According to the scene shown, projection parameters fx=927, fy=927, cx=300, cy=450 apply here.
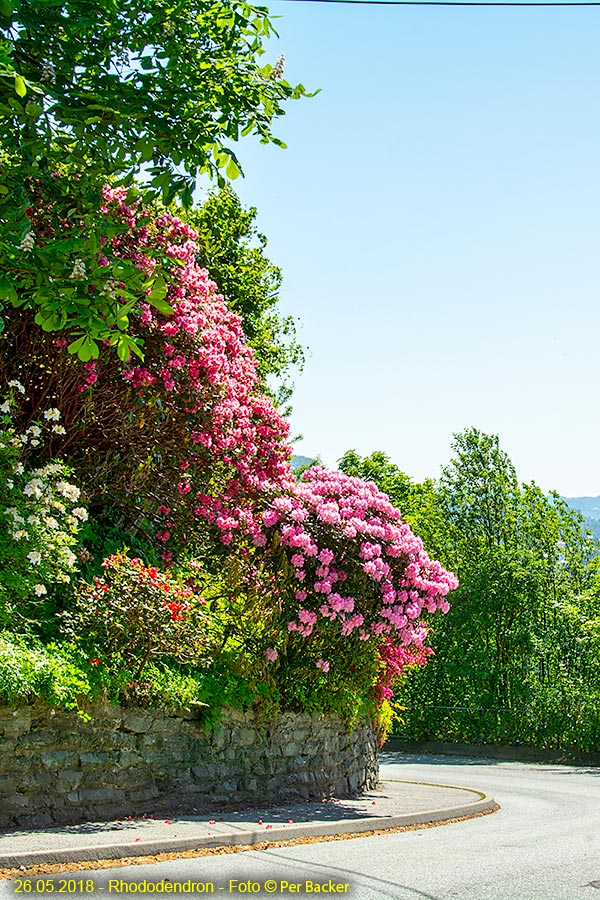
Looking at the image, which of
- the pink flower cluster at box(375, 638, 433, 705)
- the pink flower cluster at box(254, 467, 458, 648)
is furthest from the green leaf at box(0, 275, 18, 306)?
the pink flower cluster at box(375, 638, 433, 705)

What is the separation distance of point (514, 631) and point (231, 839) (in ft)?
59.0

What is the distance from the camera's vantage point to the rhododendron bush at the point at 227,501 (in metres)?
12.0

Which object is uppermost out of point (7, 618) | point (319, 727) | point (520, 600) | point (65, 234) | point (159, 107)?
point (159, 107)

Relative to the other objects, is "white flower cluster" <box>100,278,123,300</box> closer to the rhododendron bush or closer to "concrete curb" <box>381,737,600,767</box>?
the rhododendron bush

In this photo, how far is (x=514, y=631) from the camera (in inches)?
1009

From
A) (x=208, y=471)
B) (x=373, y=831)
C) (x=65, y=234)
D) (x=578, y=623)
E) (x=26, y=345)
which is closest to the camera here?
(x=65, y=234)

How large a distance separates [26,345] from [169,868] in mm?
6911

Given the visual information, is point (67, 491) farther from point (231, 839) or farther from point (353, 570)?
point (353, 570)

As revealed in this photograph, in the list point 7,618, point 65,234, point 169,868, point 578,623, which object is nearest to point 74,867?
point 169,868

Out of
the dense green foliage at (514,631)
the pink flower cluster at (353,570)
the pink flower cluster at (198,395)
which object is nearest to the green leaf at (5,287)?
the pink flower cluster at (198,395)

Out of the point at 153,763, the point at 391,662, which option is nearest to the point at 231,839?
the point at 153,763

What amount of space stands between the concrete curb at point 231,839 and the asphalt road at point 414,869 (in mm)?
244

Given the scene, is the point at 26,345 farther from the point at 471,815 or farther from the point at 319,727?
the point at 471,815

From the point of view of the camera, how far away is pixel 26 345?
1206 cm
